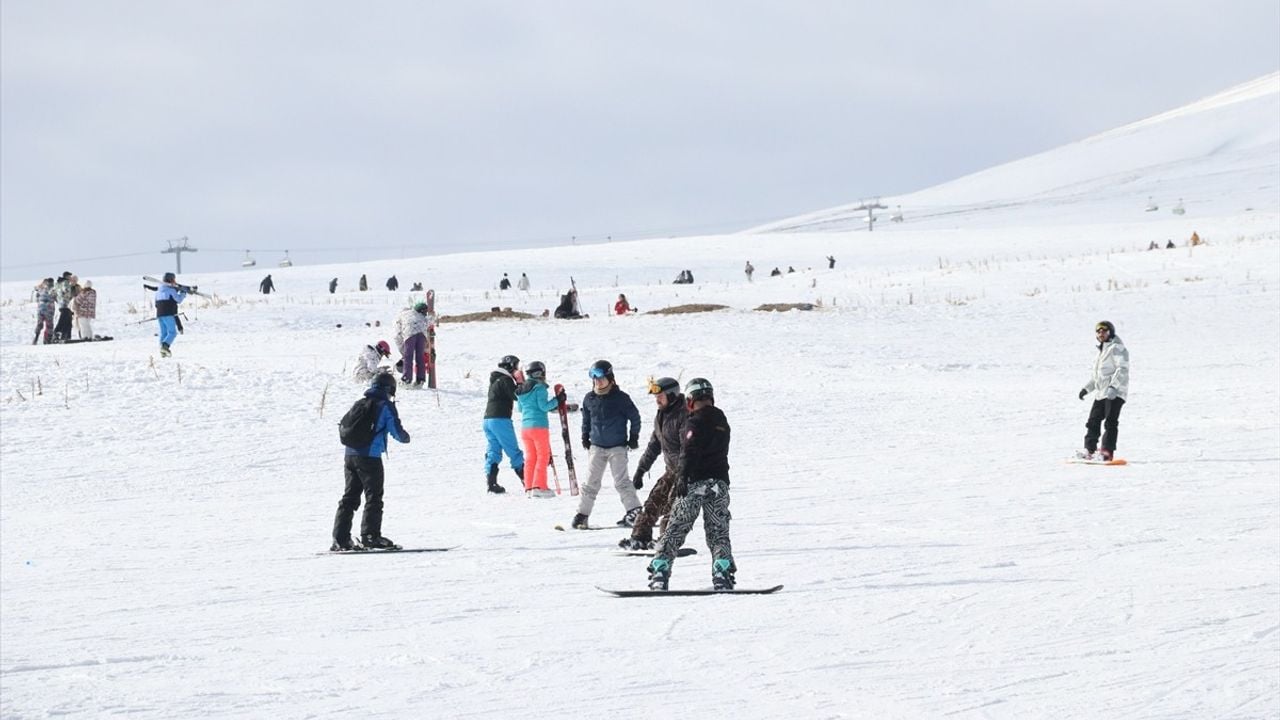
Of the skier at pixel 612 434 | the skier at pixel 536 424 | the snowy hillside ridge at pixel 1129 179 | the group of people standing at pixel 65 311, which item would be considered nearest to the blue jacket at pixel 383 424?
the skier at pixel 612 434

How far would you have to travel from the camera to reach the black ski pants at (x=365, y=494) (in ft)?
40.8

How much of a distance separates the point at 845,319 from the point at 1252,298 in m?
10.3

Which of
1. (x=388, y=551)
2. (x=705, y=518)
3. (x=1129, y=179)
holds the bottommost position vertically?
(x=388, y=551)

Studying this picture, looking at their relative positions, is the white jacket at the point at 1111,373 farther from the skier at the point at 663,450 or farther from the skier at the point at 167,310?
the skier at the point at 167,310

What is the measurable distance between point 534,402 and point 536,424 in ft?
0.87

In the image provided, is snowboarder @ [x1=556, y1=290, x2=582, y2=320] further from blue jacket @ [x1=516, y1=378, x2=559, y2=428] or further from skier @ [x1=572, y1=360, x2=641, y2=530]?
skier @ [x1=572, y1=360, x2=641, y2=530]

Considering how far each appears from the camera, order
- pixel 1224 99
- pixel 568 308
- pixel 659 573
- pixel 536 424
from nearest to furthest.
Result: 1. pixel 659 573
2. pixel 536 424
3. pixel 568 308
4. pixel 1224 99

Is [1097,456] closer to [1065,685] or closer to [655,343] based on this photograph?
[1065,685]

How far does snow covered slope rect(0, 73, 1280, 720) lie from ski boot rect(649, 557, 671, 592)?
27 cm

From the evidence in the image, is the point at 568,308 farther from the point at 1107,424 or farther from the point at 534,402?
the point at 534,402

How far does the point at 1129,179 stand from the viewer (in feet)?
427

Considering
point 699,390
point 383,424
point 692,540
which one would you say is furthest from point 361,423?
point 699,390

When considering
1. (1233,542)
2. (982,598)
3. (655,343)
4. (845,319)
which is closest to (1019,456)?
(1233,542)

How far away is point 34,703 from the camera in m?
8.05
